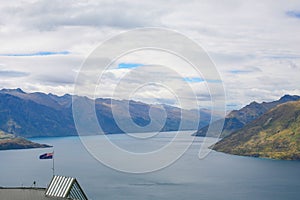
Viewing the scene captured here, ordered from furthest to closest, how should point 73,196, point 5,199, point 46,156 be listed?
point 46,156 → point 73,196 → point 5,199

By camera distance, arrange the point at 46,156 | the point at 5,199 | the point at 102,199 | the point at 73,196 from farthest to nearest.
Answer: the point at 102,199
the point at 46,156
the point at 73,196
the point at 5,199

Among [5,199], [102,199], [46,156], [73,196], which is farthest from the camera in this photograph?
[102,199]

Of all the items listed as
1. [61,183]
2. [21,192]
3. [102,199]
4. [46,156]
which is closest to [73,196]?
[61,183]

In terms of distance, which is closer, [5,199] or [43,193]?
[5,199]

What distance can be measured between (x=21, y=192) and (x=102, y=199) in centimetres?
11229

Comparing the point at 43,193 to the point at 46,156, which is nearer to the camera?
the point at 43,193

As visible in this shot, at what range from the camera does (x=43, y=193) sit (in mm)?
91188

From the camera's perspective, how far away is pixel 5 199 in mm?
83062

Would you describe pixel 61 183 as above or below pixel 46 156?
below

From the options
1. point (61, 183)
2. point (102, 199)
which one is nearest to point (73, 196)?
point (61, 183)

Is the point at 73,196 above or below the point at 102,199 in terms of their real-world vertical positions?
below

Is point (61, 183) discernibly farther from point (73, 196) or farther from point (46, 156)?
point (46, 156)

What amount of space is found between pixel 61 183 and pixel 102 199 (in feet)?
372

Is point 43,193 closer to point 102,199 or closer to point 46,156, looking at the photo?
point 46,156
